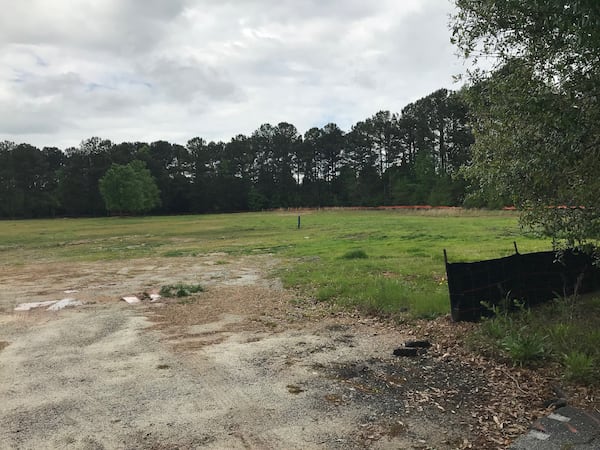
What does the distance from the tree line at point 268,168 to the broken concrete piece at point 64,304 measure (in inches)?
2397

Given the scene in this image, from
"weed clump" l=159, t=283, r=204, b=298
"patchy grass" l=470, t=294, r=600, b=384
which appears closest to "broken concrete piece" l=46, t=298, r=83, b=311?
"weed clump" l=159, t=283, r=204, b=298

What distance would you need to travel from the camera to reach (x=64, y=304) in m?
10.0

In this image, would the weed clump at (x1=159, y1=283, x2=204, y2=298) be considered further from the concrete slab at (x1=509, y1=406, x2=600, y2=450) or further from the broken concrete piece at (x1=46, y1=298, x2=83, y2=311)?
the concrete slab at (x1=509, y1=406, x2=600, y2=450)

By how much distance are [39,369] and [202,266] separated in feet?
33.2

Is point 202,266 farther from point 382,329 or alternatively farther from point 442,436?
point 442,436

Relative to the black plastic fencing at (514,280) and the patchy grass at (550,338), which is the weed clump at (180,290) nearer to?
the black plastic fencing at (514,280)

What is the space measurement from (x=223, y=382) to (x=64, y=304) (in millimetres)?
6394

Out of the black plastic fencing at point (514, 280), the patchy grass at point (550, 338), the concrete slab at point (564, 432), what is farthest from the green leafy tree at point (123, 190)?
the concrete slab at point (564, 432)

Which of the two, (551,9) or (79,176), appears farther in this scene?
(79,176)

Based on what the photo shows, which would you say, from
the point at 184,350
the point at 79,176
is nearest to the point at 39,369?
the point at 184,350

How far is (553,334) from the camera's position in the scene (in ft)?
19.5

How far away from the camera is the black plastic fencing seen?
22.8ft

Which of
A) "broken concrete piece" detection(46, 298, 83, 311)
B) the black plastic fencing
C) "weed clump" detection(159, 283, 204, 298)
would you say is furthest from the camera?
"weed clump" detection(159, 283, 204, 298)

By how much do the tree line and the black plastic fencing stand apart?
59321mm
